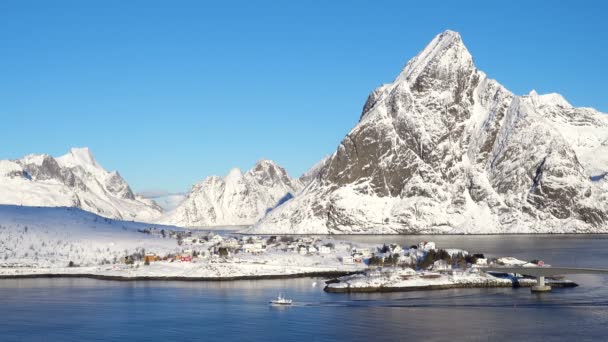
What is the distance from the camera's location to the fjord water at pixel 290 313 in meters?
77.2

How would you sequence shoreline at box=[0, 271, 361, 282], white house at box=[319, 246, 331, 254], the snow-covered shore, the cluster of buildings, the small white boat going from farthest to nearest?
white house at box=[319, 246, 331, 254] → the cluster of buildings → shoreline at box=[0, 271, 361, 282] → the snow-covered shore → the small white boat

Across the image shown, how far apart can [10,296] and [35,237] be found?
203 ft

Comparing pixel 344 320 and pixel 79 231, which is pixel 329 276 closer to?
pixel 344 320

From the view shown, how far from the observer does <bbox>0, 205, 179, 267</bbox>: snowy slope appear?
158 m

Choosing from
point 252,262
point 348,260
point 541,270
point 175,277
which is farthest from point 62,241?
point 541,270

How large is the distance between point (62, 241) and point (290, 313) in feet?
299

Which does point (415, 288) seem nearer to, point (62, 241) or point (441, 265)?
point (441, 265)

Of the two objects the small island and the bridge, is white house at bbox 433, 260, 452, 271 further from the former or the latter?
the bridge

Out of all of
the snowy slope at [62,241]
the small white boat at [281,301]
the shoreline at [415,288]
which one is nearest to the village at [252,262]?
the snowy slope at [62,241]

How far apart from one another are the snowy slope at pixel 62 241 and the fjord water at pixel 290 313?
1345 inches

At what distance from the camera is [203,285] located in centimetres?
12394

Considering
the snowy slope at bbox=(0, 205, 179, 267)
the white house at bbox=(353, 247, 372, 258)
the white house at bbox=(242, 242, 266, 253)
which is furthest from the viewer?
the white house at bbox=(242, 242, 266, 253)

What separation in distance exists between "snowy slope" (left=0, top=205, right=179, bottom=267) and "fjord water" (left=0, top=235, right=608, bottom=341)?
3417 cm

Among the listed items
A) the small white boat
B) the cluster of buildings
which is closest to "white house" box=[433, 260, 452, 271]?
the cluster of buildings
